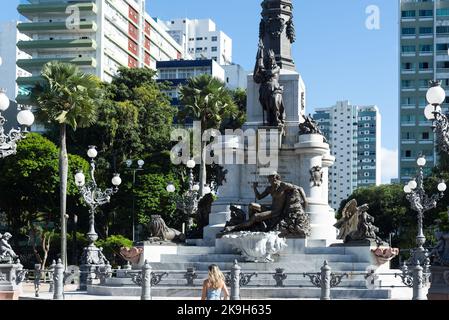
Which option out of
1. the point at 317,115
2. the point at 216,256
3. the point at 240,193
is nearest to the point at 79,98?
the point at 240,193

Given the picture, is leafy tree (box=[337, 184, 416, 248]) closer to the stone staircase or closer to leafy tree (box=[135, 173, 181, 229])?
leafy tree (box=[135, 173, 181, 229])

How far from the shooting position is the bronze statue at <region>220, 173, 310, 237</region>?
102 feet

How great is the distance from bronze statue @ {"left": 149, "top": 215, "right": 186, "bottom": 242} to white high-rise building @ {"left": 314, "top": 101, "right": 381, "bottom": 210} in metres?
135

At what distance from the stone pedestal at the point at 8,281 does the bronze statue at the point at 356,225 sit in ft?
39.9

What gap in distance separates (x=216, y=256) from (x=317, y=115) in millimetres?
151873

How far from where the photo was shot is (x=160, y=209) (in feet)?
201

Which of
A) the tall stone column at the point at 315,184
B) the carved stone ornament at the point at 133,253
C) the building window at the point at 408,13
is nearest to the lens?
the carved stone ornament at the point at 133,253

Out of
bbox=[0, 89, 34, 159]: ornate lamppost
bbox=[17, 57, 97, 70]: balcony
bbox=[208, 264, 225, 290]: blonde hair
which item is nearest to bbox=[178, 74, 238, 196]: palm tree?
bbox=[0, 89, 34, 159]: ornate lamppost

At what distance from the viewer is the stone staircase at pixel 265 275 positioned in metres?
26.5

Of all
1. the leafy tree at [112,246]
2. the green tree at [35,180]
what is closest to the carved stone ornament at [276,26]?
the leafy tree at [112,246]

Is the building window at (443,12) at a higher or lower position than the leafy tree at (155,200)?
higher

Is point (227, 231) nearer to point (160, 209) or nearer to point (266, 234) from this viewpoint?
point (266, 234)

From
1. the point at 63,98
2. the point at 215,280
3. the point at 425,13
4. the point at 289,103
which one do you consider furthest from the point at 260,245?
the point at 425,13

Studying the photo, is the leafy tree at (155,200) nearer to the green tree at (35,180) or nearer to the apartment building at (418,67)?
the green tree at (35,180)
